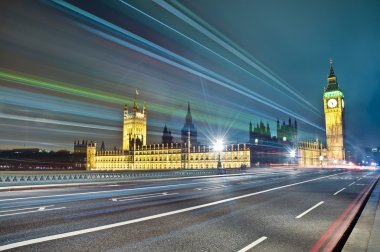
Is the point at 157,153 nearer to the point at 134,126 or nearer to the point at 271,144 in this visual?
the point at 134,126

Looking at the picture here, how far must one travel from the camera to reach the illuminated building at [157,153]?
426 ft

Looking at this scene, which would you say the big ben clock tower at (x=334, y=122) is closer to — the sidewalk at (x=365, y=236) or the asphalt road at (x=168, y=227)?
the asphalt road at (x=168, y=227)

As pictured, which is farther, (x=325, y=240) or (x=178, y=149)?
(x=178, y=149)

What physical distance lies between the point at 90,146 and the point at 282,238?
18692 centimetres

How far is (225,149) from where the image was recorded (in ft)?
434

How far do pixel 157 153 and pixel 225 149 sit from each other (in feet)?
131

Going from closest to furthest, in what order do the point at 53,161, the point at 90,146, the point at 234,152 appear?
the point at 234,152
the point at 53,161
the point at 90,146

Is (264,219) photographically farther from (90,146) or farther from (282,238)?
(90,146)

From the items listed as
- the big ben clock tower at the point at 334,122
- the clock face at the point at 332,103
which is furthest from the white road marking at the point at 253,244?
the clock face at the point at 332,103

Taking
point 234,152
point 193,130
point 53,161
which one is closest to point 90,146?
point 53,161

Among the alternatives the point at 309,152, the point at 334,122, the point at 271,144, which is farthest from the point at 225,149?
the point at 334,122

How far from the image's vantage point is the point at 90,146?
18238 centimetres

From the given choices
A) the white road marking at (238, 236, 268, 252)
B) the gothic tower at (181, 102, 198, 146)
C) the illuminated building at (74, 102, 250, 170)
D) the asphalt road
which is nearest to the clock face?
the illuminated building at (74, 102, 250, 170)

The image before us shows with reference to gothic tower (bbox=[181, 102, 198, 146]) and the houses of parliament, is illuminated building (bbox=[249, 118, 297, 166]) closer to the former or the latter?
the houses of parliament
